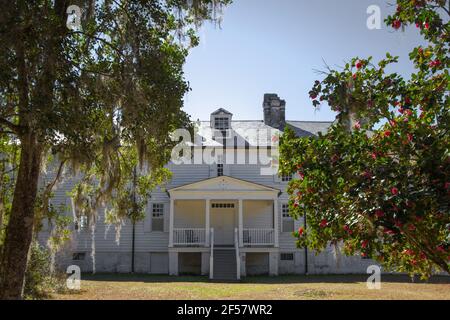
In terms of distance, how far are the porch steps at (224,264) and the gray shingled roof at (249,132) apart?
5565 millimetres

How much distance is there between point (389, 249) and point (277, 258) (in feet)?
54.6

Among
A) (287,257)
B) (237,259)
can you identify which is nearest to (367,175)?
(237,259)

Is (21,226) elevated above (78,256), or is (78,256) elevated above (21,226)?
(21,226)

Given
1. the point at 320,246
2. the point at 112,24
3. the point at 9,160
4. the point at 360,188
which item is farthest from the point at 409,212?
the point at 9,160

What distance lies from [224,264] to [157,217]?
4920 mm

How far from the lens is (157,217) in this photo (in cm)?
2484

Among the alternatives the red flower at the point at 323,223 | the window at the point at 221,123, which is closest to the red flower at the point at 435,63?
the red flower at the point at 323,223

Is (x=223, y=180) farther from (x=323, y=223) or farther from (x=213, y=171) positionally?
(x=323, y=223)

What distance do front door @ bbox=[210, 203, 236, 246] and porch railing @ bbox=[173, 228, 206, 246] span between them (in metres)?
1.31

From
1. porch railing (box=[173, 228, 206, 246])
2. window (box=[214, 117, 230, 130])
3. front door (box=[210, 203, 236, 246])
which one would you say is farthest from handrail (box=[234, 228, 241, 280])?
window (box=[214, 117, 230, 130])

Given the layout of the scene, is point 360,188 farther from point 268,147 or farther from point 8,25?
point 268,147

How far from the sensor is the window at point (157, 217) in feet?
81.1

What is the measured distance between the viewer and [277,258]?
23.5 meters

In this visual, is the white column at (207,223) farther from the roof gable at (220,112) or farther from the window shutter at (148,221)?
the roof gable at (220,112)
